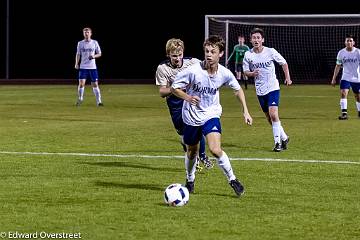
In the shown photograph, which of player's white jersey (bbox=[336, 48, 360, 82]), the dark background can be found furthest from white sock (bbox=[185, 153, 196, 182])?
the dark background

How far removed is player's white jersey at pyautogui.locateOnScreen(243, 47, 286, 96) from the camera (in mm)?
16219

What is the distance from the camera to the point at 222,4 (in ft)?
149

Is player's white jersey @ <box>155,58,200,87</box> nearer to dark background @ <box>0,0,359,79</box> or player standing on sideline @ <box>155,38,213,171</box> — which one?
player standing on sideline @ <box>155,38,213,171</box>

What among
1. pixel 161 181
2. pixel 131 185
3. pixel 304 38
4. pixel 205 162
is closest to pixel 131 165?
pixel 205 162

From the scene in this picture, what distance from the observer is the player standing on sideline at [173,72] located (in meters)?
11.6

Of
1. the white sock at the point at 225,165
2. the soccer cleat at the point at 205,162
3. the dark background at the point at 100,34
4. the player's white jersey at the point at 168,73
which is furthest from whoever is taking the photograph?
the dark background at the point at 100,34

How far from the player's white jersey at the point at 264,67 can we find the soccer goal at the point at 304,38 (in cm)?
2452

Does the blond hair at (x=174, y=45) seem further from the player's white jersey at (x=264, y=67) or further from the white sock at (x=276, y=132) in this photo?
the player's white jersey at (x=264, y=67)

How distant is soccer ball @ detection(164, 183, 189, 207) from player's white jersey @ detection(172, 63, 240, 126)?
1.09m

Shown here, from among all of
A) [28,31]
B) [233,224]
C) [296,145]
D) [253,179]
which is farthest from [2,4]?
[233,224]

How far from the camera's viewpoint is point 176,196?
9570 mm

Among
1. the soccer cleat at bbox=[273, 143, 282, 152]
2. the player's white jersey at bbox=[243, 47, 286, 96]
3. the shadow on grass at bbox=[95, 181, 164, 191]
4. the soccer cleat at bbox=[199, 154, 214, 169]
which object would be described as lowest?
the soccer cleat at bbox=[273, 143, 282, 152]

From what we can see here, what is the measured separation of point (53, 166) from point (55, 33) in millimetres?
34656

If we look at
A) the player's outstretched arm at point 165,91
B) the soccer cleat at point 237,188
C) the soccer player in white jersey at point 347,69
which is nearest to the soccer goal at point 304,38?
the soccer player in white jersey at point 347,69
